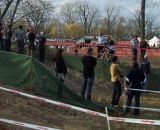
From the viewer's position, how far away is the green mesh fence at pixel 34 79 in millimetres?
15359

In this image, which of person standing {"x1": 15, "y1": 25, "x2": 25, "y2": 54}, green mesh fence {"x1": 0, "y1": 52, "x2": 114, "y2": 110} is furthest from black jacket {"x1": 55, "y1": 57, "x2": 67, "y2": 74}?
person standing {"x1": 15, "y1": 25, "x2": 25, "y2": 54}

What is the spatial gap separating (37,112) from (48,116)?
353 mm

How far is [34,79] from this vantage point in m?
15.8

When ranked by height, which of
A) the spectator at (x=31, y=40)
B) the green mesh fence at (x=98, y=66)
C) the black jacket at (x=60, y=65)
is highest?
the spectator at (x=31, y=40)

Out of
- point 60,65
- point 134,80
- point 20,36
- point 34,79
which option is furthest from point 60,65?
point 20,36

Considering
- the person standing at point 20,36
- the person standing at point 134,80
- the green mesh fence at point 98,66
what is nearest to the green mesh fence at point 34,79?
the person standing at point 134,80

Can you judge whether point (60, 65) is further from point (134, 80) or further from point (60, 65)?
point (134, 80)

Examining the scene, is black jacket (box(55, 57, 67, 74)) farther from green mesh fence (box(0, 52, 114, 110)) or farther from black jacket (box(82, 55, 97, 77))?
green mesh fence (box(0, 52, 114, 110))

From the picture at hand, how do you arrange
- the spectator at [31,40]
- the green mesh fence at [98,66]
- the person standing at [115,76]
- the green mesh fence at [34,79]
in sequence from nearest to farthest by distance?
the green mesh fence at [34,79] → the person standing at [115,76] → the spectator at [31,40] → the green mesh fence at [98,66]

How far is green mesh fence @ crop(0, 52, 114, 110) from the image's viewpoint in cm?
1536

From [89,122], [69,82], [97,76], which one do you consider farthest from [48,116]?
[97,76]

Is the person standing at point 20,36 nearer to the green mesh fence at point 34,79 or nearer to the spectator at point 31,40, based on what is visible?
the spectator at point 31,40

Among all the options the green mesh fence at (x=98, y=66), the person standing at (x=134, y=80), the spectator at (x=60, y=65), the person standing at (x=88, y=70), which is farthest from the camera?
the green mesh fence at (x=98, y=66)

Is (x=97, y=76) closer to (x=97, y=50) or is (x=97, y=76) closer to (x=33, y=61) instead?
(x=97, y=50)
